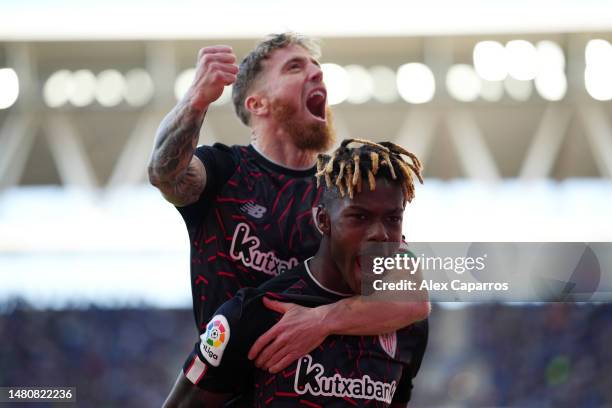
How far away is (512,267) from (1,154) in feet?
43.7

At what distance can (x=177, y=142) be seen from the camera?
11.5ft

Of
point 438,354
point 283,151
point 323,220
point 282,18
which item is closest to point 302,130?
point 283,151

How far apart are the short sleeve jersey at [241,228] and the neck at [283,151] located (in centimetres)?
9

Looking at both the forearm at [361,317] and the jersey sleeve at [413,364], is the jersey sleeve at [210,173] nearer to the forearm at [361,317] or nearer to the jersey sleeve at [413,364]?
the forearm at [361,317]

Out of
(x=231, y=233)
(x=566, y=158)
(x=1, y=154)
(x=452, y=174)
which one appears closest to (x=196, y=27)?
(x=1, y=154)

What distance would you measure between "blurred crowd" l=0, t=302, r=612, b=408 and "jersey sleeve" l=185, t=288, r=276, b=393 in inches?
268

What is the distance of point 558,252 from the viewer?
5.48 meters

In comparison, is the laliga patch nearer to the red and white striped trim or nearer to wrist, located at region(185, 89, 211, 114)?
the red and white striped trim

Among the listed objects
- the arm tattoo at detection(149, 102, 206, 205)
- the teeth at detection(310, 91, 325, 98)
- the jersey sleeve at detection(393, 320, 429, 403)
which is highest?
the teeth at detection(310, 91, 325, 98)

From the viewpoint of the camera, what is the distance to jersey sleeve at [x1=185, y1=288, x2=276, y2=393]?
10.1ft

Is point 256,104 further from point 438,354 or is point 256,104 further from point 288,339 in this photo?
point 438,354

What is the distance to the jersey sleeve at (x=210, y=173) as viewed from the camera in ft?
12.5

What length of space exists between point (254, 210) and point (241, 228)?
0.09 m

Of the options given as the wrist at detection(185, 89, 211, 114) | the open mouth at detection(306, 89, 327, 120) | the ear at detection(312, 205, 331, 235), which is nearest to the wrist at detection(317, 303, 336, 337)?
the ear at detection(312, 205, 331, 235)
